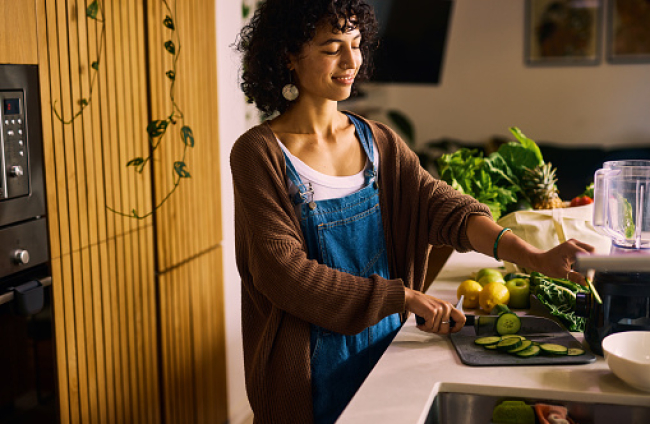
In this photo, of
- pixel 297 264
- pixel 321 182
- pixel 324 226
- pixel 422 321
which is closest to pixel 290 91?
pixel 321 182

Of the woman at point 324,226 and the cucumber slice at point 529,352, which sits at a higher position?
the woman at point 324,226

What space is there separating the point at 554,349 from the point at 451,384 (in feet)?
0.88

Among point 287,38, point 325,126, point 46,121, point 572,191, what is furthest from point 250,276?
point 572,191

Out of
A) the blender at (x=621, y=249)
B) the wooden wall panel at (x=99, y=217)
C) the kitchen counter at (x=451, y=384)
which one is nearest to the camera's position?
the kitchen counter at (x=451, y=384)

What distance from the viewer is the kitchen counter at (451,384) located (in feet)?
4.17

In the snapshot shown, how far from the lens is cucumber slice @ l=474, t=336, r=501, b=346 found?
60.6 inches

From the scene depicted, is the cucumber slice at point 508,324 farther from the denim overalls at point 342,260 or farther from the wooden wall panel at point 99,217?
the wooden wall panel at point 99,217

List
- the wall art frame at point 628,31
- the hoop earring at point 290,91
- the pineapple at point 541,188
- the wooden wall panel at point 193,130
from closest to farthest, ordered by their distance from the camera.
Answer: the hoop earring at point 290,91 < the pineapple at point 541,188 < the wooden wall panel at point 193,130 < the wall art frame at point 628,31

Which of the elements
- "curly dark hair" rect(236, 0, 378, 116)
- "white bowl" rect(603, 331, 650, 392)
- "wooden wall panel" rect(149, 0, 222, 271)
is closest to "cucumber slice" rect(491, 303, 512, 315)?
"white bowl" rect(603, 331, 650, 392)

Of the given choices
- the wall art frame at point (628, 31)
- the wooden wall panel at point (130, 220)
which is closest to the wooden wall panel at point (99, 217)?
the wooden wall panel at point (130, 220)

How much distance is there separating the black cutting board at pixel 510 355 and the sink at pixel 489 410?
0.11m

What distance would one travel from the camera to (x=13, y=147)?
6.22ft

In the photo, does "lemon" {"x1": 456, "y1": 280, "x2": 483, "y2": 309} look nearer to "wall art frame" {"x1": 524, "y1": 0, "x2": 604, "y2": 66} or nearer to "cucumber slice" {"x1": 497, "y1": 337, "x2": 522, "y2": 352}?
"cucumber slice" {"x1": 497, "y1": 337, "x2": 522, "y2": 352}

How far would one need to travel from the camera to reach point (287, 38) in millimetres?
1728
